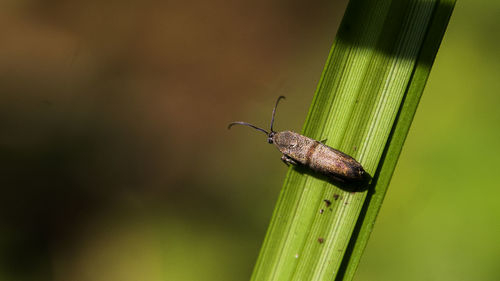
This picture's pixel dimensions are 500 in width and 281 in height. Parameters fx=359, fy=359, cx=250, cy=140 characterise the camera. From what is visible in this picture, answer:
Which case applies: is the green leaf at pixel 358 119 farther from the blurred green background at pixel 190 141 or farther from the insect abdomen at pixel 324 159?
the blurred green background at pixel 190 141

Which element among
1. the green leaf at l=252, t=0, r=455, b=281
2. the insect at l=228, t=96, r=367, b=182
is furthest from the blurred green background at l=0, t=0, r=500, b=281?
the green leaf at l=252, t=0, r=455, b=281

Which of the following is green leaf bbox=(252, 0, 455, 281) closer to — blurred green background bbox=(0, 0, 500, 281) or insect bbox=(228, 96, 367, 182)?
insect bbox=(228, 96, 367, 182)

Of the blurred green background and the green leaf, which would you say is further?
the blurred green background

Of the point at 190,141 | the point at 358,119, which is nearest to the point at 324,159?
the point at 358,119

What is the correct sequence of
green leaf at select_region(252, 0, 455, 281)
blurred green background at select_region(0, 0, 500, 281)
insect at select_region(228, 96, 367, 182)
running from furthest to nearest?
blurred green background at select_region(0, 0, 500, 281), insect at select_region(228, 96, 367, 182), green leaf at select_region(252, 0, 455, 281)

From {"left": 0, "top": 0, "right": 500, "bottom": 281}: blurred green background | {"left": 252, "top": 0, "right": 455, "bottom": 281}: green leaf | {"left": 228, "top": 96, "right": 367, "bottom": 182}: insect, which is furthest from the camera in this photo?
{"left": 0, "top": 0, "right": 500, "bottom": 281}: blurred green background

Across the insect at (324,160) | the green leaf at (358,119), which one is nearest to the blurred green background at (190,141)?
the insect at (324,160)
